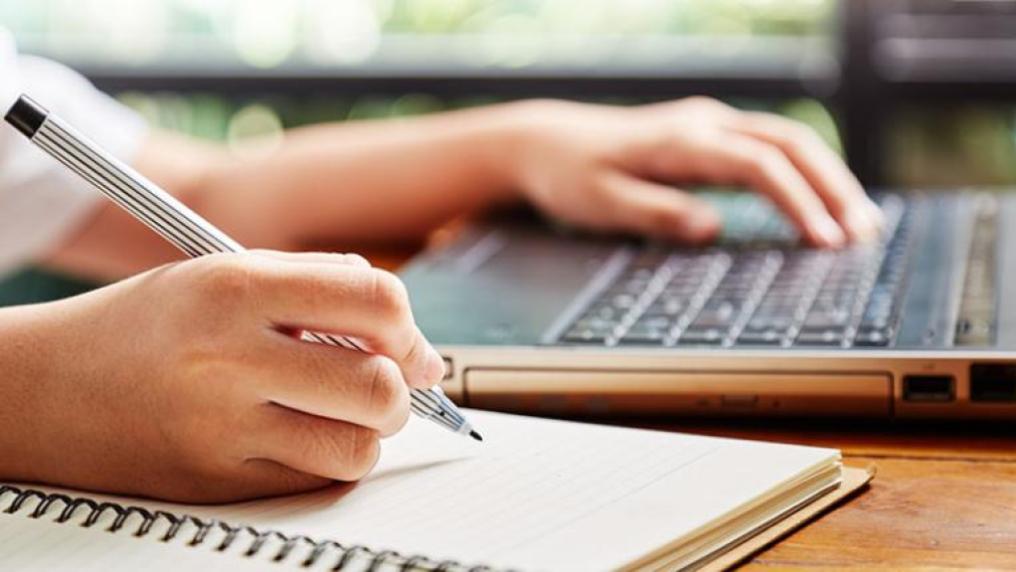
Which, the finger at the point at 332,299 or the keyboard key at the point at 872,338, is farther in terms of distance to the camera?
the keyboard key at the point at 872,338

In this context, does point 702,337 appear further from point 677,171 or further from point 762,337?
point 677,171

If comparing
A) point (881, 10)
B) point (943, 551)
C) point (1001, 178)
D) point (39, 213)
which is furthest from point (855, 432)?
point (1001, 178)

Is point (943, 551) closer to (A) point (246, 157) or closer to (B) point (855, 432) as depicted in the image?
(B) point (855, 432)

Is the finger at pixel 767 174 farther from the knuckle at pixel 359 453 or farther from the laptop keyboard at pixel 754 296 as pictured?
the knuckle at pixel 359 453

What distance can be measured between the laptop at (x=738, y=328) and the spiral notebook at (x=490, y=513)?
0.24 ft

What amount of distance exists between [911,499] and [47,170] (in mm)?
733

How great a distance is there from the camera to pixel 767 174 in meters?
0.98

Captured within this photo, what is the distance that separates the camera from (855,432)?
26.1 inches

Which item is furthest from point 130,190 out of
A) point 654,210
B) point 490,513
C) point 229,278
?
point 654,210

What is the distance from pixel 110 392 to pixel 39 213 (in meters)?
0.61

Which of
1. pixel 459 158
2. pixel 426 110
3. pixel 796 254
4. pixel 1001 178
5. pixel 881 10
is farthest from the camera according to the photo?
pixel 426 110

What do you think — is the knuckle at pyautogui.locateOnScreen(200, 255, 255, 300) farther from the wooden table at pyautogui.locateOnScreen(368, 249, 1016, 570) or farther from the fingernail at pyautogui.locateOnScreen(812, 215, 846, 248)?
the fingernail at pyautogui.locateOnScreen(812, 215, 846, 248)

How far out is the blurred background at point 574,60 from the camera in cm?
164

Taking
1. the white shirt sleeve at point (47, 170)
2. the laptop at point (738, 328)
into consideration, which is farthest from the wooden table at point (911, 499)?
the white shirt sleeve at point (47, 170)
